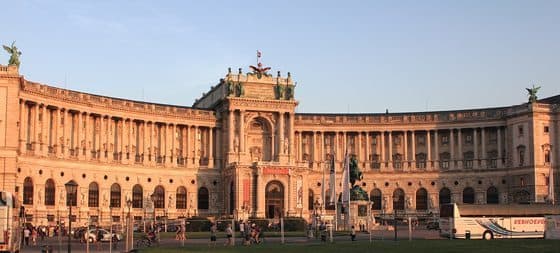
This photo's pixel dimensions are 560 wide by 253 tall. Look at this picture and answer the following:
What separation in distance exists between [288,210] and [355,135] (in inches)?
875

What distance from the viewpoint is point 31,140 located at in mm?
111250

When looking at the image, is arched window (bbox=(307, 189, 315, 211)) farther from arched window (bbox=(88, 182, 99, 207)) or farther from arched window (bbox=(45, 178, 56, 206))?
arched window (bbox=(45, 178, 56, 206))

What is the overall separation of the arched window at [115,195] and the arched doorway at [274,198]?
22911 millimetres

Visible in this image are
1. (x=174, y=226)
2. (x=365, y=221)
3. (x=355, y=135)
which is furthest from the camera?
(x=355, y=135)

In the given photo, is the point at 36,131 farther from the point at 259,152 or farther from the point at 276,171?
the point at 259,152

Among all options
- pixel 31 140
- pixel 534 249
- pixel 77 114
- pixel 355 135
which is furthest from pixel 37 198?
pixel 534 249

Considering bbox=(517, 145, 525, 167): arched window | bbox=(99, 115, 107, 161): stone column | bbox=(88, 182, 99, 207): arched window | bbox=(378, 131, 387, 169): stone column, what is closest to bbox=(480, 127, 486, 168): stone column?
bbox=(517, 145, 525, 167): arched window

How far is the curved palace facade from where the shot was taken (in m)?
119

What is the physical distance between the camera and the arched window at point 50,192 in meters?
113

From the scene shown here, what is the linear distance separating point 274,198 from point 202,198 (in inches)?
508

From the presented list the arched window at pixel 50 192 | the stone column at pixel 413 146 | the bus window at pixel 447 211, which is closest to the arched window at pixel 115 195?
the arched window at pixel 50 192

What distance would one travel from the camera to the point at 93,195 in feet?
397

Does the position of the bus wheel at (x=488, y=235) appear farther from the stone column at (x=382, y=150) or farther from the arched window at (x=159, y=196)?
the arched window at (x=159, y=196)

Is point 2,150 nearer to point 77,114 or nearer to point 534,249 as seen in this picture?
point 77,114
